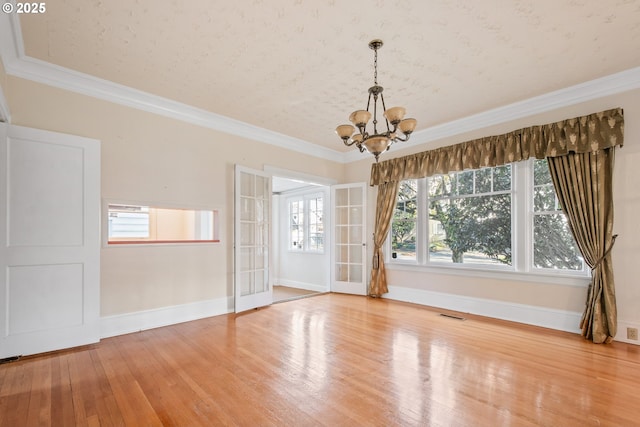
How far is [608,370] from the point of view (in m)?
2.66

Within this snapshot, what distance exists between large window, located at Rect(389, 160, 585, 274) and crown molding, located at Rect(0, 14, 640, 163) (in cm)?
70

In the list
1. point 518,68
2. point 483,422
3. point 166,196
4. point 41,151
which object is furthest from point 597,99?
point 41,151

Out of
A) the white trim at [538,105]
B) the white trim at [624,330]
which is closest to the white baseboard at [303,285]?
the white trim at [538,105]

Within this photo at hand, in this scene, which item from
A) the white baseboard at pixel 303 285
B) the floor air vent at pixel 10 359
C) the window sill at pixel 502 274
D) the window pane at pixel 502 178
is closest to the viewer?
the floor air vent at pixel 10 359

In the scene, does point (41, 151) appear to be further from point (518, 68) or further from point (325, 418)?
point (518, 68)

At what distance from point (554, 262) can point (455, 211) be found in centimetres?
142

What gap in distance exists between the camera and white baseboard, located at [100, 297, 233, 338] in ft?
11.4

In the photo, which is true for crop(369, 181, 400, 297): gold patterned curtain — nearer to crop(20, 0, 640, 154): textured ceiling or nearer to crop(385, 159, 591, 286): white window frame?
crop(385, 159, 591, 286): white window frame

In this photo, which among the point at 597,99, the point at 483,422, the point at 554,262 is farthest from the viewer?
the point at 554,262

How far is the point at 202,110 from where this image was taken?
4238 mm

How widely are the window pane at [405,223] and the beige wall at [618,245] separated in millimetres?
1020

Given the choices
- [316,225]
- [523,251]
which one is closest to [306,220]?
[316,225]

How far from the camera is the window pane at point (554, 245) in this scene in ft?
12.3

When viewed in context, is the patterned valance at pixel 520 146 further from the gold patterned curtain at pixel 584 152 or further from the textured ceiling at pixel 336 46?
the textured ceiling at pixel 336 46
